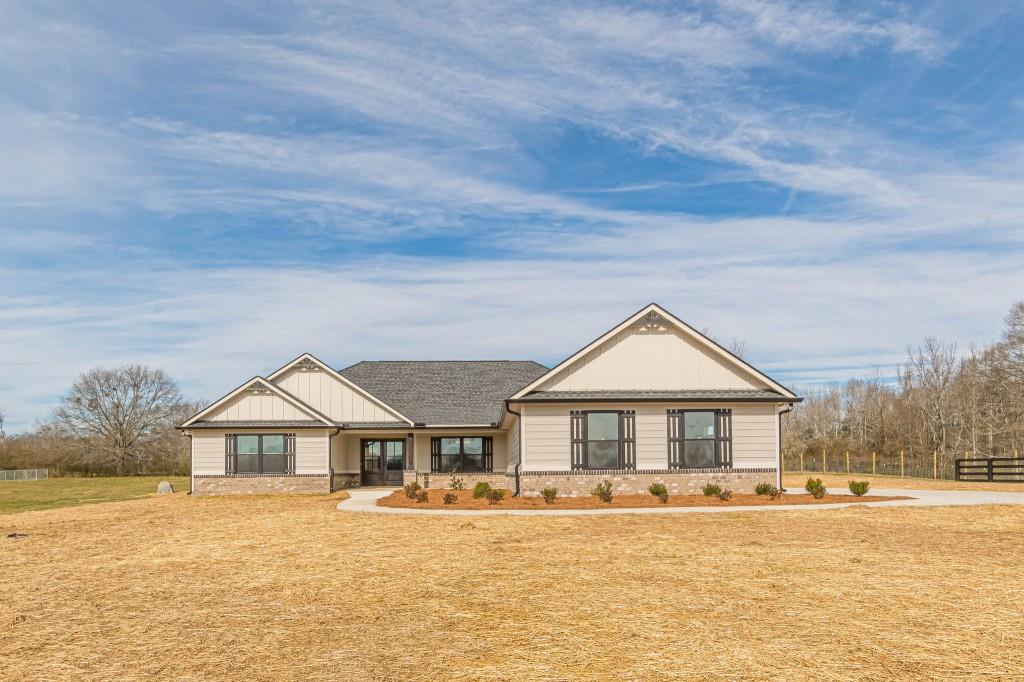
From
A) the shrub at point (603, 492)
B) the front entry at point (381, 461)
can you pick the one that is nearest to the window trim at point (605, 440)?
the shrub at point (603, 492)

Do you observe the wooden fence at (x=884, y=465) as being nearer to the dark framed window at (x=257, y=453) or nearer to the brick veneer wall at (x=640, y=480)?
the brick veneer wall at (x=640, y=480)

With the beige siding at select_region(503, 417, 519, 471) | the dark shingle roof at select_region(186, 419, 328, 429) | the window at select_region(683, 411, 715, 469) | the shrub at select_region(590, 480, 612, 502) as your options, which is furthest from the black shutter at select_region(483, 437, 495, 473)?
the window at select_region(683, 411, 715, 469)

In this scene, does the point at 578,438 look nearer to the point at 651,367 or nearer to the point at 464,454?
the point at 651,367

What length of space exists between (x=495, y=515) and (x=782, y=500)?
9650 mm

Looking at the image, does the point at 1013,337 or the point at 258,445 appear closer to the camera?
the point at 258,445

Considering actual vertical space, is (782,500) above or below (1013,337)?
below

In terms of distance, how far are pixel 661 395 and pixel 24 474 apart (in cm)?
6208

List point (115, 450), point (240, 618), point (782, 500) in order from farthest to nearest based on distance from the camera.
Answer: point (115, 450) → point (782, 500) → point (240, 618)

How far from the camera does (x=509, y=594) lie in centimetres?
1216

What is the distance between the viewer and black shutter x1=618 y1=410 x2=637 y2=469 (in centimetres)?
2858

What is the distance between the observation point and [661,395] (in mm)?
28859

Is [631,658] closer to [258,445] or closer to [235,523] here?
[235,523]

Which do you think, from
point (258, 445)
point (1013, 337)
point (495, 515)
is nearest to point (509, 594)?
point (495, 515)

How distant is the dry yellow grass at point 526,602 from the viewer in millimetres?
8617
